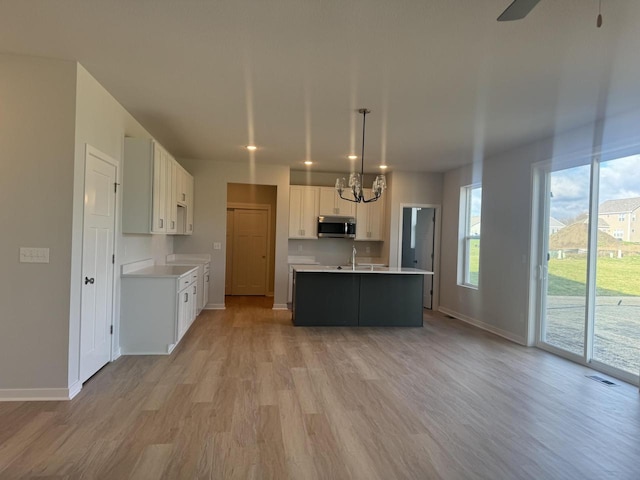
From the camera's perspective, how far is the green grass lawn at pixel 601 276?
3848 mm

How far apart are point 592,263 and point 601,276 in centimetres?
16

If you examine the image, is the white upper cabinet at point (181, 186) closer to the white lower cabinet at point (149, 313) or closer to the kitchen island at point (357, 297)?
the white lower cabinet at point (149, 313)

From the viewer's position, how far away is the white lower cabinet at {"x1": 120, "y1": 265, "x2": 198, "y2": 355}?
423 cm

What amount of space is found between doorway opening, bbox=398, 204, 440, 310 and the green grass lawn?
2768 millimetres

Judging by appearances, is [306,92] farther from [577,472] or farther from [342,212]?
[342,212]

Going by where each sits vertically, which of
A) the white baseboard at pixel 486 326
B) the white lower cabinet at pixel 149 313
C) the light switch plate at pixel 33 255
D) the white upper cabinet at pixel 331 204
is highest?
the white upper cabinet at pixel 331 204

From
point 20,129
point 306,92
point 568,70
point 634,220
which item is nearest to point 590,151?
point 634,220

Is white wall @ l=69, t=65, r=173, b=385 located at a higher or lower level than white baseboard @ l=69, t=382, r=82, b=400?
higher

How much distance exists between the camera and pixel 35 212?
9.90ft

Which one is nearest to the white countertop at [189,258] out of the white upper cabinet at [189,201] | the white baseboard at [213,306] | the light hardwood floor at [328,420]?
the white upper cabinet at [189,201]

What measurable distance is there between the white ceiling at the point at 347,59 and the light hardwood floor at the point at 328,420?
2.58 m

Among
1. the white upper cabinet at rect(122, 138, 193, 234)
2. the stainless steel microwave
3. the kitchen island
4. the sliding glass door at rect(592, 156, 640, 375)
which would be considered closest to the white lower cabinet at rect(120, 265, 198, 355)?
the white upper cabinet at rect(122, 138, 193, 234)

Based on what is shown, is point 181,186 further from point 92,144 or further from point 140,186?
point 92,144

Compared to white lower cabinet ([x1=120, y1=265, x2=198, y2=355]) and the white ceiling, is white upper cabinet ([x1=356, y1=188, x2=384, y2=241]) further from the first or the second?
white lower cabinet ([x1=120, y1=265, x2=198, y2=355])
